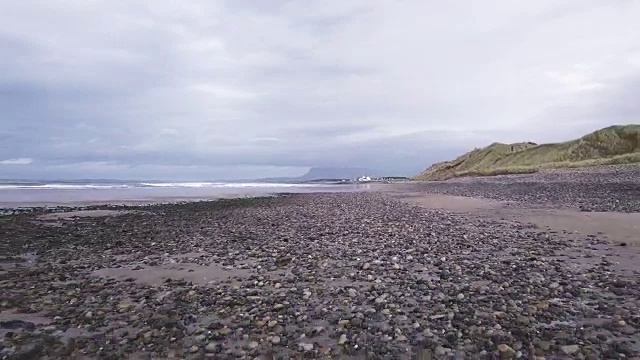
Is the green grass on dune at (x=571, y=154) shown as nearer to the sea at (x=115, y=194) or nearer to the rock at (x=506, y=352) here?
the sea at (x=115, y=194)

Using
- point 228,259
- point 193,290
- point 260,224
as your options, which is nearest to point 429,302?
point 193,290

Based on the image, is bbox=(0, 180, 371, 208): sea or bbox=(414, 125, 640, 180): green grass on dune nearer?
bbox=(0, 180, 371, 208): sea

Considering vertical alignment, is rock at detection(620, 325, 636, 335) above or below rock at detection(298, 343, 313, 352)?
below

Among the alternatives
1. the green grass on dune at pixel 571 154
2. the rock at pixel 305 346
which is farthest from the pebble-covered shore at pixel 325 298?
the green grass on dune at pixel 571 154

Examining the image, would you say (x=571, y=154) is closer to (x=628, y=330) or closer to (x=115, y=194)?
(x=115, y=194)

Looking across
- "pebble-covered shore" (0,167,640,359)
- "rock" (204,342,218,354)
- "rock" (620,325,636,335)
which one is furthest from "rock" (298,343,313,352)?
"rock" (620,325,636,335)

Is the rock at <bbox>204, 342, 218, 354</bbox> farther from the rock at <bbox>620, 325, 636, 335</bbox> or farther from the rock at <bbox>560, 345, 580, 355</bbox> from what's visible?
the rock at <bbox>620, 325, 636, 335</bbox>

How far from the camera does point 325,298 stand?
24.2 feet

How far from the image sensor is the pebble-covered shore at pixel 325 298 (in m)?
5.36

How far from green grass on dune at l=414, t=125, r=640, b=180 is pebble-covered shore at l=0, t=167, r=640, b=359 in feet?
179

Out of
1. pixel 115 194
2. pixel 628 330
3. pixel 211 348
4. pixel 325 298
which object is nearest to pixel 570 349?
pixel 628 330

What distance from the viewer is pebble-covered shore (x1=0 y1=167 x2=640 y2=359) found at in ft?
17.6

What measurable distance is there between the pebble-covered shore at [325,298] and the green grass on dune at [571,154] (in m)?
54.6

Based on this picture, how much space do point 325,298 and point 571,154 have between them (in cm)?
8449
